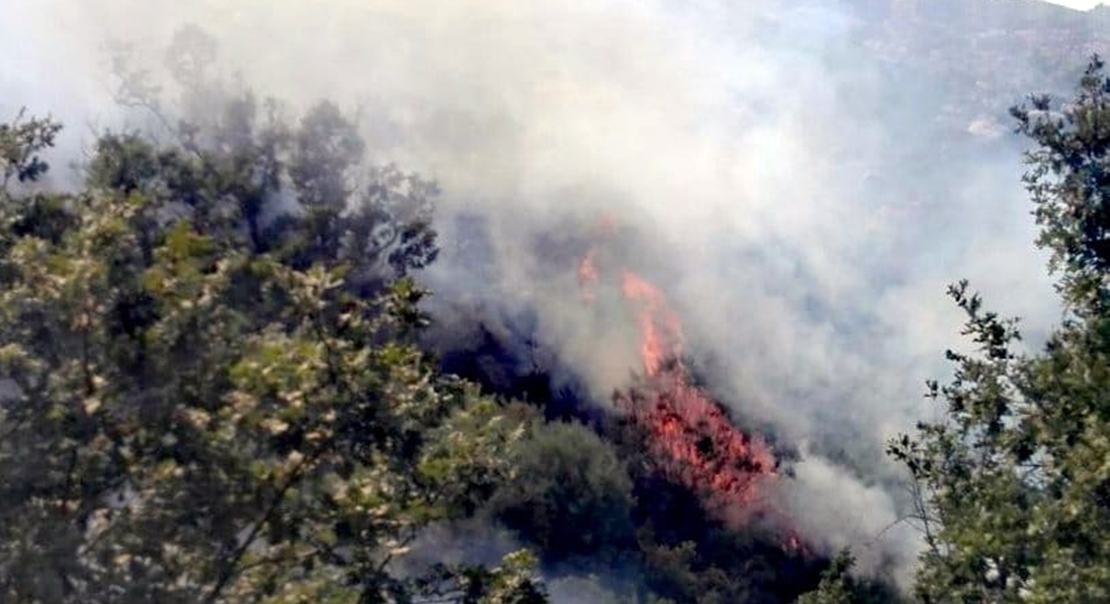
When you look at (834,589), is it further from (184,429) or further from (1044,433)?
(184,429)

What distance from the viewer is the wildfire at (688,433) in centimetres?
3738

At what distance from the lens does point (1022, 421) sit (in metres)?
14.3

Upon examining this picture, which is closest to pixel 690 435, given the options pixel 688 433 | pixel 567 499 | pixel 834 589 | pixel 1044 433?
pixel 688 433

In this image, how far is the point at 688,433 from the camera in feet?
128

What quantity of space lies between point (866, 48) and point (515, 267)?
48492 mm

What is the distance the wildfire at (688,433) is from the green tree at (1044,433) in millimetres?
20652

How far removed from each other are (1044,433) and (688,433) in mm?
25576

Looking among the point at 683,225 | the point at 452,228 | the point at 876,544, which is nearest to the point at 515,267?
the point at 452,228

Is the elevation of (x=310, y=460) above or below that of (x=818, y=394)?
below

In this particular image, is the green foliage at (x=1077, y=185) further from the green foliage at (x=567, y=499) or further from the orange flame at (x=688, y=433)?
the orange flame at (x=688, y=433)

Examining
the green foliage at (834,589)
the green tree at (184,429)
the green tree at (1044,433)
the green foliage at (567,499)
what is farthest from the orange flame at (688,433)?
the green tree at (184,429)

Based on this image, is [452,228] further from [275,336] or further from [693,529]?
[275,336]

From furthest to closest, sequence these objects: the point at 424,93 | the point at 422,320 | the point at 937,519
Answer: the point at 424,93 < the point at 937,519 < the point at 422,320

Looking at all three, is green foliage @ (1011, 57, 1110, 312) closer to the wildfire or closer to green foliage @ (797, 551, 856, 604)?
green foliage @ (797, 551, 856, 604)
